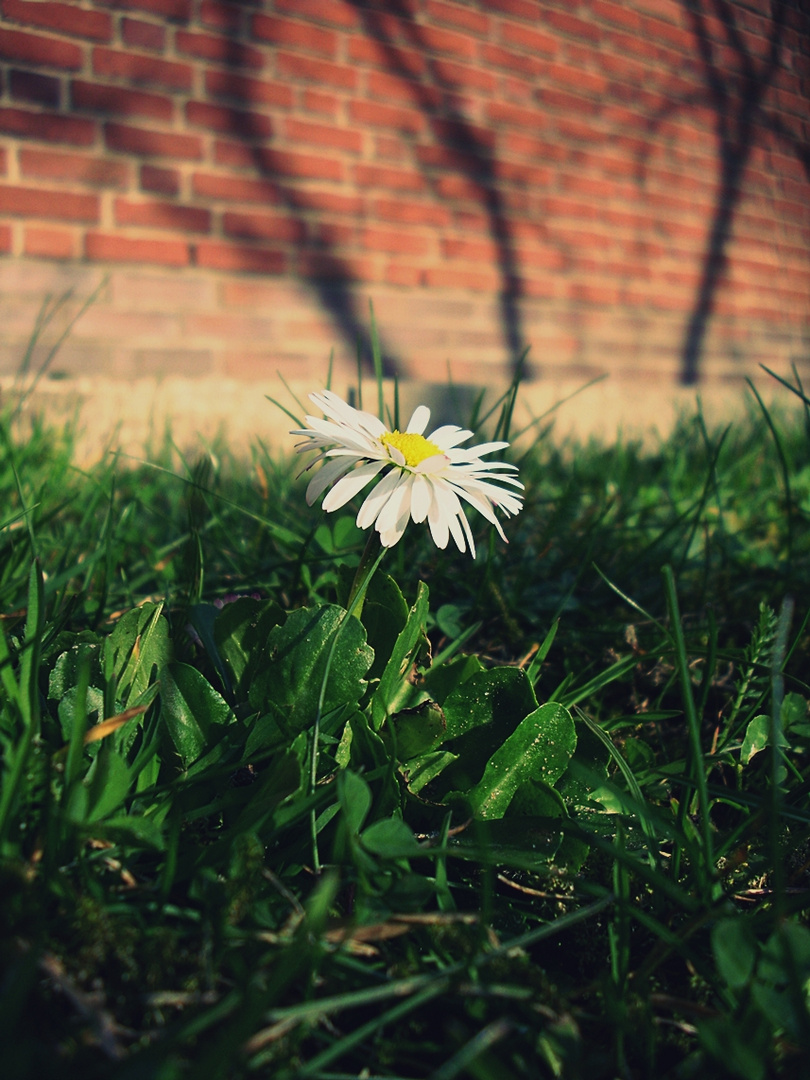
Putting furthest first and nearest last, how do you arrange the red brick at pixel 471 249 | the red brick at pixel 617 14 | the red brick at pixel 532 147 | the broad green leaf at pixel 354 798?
the red brick at pixel 617 14 → the red brick at pixel 532 147 → the red brick at pixel 471 249 → the broad green leaf at pixel 354 798

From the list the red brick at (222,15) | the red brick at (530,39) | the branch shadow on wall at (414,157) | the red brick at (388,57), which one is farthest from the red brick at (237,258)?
the red brick at (530,39)

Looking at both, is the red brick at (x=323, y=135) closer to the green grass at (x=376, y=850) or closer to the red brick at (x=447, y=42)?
the red brick at (x=447, y=42)

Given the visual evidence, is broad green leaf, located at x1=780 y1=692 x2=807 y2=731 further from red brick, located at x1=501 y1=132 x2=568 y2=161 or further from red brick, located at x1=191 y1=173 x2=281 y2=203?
red brick, located at x1=501 y1=132 x2=568 y2=161

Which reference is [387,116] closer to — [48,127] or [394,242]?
[394,242]

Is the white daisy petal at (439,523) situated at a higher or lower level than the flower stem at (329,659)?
higher

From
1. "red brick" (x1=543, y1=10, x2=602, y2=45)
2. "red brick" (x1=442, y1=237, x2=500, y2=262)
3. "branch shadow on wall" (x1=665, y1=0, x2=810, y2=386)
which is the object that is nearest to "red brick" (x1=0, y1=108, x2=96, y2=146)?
"red brick" (x1=442, y1=237, x2=500, y2=262)

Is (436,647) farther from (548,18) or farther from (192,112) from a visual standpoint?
(548,18)
